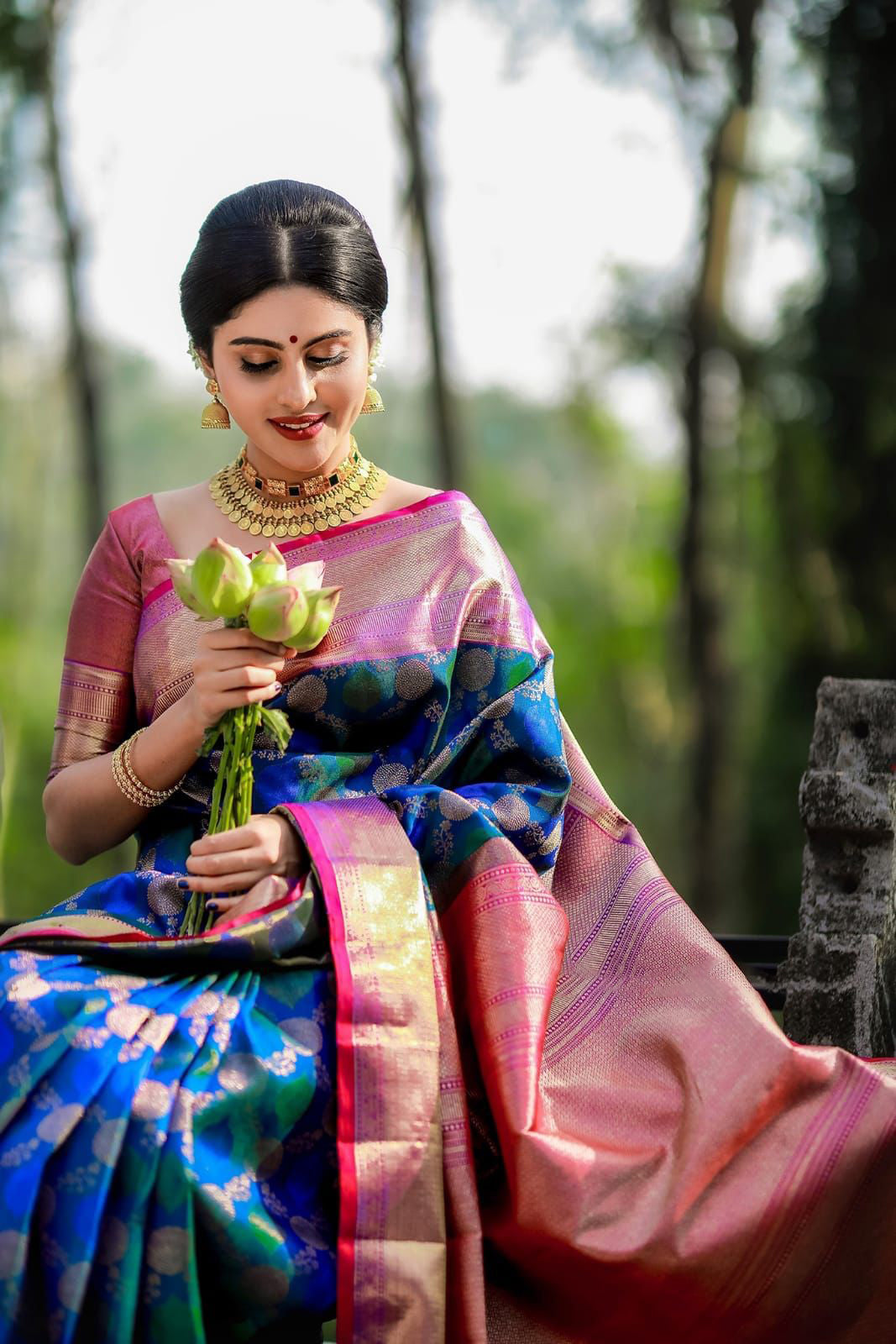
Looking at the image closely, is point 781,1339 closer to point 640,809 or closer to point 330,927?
point 330,927

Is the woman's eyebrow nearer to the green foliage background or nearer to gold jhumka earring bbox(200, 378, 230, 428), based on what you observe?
gold jhumka earring bbox(200, 378, 230, 428)

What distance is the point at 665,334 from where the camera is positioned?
770cm

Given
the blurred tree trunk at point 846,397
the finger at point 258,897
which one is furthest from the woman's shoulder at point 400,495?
the blurred tree trunk at point 846,397

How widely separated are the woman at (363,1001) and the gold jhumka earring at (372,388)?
14mm

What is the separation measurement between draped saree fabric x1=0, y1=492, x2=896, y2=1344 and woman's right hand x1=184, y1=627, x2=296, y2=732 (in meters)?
0.17

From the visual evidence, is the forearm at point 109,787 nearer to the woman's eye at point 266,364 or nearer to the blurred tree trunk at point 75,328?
the woman's eye at point 266,364

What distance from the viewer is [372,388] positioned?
86.5 inches

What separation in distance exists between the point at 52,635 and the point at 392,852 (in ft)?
30.5

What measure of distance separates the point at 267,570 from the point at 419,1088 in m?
0.64

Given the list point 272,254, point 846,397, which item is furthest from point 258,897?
point 846,397

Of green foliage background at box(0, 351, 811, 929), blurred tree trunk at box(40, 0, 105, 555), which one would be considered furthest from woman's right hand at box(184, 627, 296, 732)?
green foliage background at box(0, 351, 811, 929)

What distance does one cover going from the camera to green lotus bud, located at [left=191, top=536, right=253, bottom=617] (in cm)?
170

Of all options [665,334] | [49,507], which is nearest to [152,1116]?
[665,334]

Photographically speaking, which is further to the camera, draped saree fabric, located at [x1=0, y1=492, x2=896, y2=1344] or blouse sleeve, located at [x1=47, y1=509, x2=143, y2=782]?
blouse sleeve, located at [x1=47, y1=509, x2=143, y2=782]
